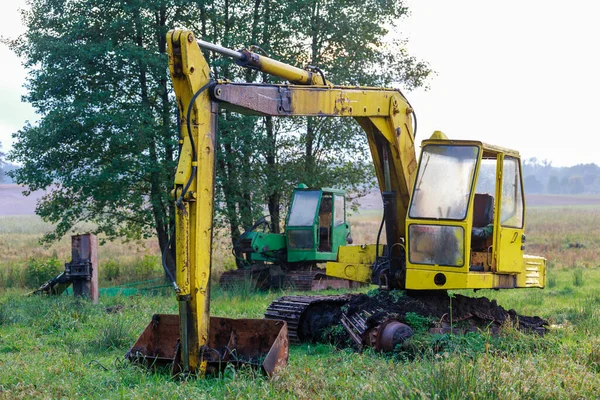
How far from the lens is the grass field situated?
19.4 feet

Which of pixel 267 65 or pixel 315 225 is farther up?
pixel 267 65

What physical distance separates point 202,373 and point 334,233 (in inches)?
449

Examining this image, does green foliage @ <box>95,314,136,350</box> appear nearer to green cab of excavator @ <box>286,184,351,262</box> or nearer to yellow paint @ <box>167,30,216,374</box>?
yellow paint @ <box>167,30,216,374</box>

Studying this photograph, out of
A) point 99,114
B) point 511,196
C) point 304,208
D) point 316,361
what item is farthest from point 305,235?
point 316,361

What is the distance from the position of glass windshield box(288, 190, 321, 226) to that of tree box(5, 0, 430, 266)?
90.7 inches

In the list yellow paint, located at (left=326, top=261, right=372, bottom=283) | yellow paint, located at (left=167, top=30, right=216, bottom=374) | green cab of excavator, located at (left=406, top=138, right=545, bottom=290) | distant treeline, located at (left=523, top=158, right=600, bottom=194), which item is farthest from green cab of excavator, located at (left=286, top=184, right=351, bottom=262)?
distant treeline, located at (left=523, top=158, right=600, bottom=194)

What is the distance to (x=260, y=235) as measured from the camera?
18297 millimetres

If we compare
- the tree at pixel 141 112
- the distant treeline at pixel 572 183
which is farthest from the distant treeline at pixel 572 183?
the tree at pixel 141 112

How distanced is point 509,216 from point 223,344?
14.7 feet

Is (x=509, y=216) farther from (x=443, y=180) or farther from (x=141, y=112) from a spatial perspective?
(x=141, y=112)

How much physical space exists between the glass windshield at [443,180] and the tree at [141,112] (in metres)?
9.94

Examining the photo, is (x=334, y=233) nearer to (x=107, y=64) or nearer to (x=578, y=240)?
(x=107, y=64)

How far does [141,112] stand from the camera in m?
18.5

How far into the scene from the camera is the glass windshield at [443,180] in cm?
958
